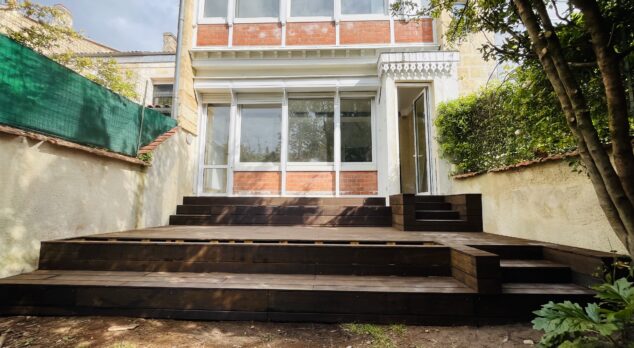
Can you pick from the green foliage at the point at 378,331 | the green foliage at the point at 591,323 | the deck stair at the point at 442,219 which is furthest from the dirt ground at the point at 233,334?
the deck stair at the point at 442,219

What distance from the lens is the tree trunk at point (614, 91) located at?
1.52 m

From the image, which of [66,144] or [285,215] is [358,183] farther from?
[66,144]

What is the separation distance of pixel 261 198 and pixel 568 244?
4.86m

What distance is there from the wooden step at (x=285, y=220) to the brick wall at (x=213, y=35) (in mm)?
4637

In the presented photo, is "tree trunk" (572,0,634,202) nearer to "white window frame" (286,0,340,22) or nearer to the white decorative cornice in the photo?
the white decorative cornice

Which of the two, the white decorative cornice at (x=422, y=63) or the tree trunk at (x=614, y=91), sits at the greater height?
the white decorative cornice at (x=422, y=63)

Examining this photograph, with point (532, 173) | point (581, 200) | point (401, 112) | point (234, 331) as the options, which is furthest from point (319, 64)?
point (234, 331)

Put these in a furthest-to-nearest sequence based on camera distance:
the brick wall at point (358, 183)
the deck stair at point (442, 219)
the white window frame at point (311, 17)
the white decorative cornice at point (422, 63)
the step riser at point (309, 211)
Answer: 1. the white window frame at point (311, 17)
2. the brick wall at point (358, 183)
3. the white decorative cornice at point (422, 63)
4. the step riser at point (309, 211)
5. the deck stair at point (442, 219)

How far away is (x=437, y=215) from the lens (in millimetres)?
4609

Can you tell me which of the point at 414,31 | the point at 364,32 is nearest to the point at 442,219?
the point at 414,31

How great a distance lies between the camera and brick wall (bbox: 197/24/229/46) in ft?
22.8

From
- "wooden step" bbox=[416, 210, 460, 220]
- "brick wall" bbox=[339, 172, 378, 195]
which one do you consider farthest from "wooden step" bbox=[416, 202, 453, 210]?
"brick wall" bbox=[339, 172, 378, 195]

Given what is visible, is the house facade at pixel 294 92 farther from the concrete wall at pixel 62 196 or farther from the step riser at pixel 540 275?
the step riser at pixel 540 275

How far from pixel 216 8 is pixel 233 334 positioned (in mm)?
7948
